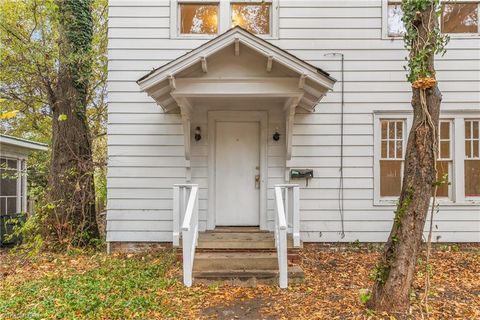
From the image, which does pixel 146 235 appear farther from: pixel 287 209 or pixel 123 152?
pixel 287 209

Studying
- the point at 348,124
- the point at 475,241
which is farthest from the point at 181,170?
the point at 475,241

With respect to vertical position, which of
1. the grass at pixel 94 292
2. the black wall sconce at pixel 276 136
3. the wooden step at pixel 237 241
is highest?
the black wall sconce at pixel 276 136

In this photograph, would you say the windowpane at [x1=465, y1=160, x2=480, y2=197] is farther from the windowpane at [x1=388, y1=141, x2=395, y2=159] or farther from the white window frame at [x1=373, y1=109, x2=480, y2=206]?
the windowpane at [x1=388, y1=141, x2=395, y2=159]

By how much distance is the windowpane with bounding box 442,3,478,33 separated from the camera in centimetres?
657

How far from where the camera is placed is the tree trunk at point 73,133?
23.4ft

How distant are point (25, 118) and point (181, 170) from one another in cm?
1050

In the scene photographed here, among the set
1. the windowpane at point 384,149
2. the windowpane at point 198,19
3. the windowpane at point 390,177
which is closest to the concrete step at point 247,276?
the windowpane at point 390,177

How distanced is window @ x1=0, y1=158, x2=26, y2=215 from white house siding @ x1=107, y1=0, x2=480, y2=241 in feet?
16.7

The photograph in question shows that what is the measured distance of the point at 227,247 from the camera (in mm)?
5430

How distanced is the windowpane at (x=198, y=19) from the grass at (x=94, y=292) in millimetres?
4161

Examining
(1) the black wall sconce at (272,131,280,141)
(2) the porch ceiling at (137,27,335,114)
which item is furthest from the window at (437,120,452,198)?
(1) the black wall sconce at (272,131,280,141)

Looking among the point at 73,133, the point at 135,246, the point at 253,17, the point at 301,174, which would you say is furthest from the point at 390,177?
the point at 73,133

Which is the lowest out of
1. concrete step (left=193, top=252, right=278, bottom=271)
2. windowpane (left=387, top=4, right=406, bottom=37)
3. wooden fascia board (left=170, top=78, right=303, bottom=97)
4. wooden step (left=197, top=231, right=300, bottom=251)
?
concrete step (left=193, top=252, right=278, bottom=271)

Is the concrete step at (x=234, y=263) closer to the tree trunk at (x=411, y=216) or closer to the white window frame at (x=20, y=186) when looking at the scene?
the tree trunk at (x=411, y=216)
